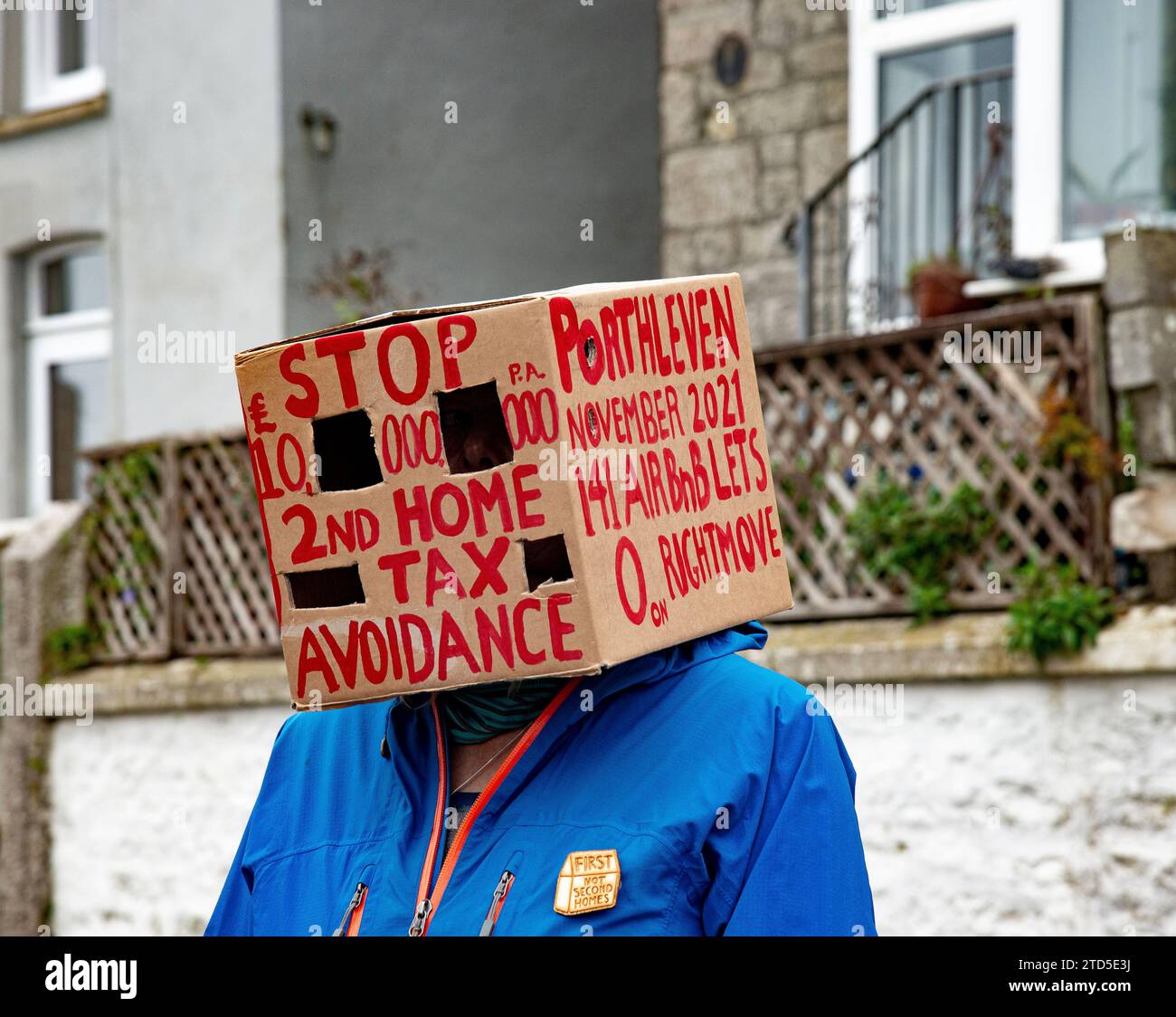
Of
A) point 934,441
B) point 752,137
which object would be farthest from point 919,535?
point 752,137

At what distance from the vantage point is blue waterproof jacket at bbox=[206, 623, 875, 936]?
1.69m

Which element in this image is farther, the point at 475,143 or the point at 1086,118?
the point at 475,143

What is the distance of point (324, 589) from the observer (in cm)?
194

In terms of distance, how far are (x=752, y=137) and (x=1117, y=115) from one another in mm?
2330

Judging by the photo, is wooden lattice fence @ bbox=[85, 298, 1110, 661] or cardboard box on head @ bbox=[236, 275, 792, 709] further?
wooden lattice fence @ bbox=[85, 298, 1110, 661]

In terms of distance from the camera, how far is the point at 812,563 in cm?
580

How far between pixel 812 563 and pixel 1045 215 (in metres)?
2.30

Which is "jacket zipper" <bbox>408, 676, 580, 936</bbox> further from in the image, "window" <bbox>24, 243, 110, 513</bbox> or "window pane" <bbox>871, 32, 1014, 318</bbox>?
"window" <bbox>24, 243, 110, 513</bbox>
